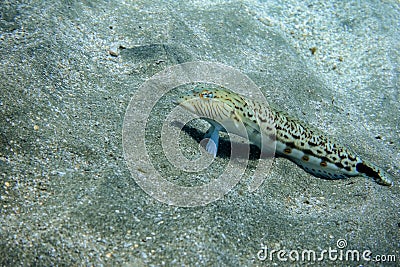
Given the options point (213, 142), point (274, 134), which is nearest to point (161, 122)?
point (213, 142)

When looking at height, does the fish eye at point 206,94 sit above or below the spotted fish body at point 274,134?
above

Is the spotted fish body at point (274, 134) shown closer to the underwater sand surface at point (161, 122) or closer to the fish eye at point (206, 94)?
the fish eye at point (206, 94)

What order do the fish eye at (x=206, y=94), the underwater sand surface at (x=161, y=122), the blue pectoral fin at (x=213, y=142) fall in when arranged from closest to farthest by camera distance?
the underwater sand surface at (x=161, y=122)
the fish eye at (x=206, y=94)
the blue pectoral fin at (x=213, y=142)

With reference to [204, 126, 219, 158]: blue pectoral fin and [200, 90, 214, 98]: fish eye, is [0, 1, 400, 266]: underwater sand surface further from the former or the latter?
[200, 90, 214, 98]: fish eye

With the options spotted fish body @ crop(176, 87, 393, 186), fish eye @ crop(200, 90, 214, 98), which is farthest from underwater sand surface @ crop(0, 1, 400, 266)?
fish eye @ crop(200, 90, 214, 98)

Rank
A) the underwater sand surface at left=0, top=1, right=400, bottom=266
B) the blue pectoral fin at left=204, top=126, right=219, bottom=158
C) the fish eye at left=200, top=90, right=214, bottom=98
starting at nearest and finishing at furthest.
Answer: the underwater sand surface at left=0, top=1, right=400, bottom=266 → the fish eye at left=200, top=90, right=214, bottom=98 → the blue pectoral fin at left=204, top=126, right=219, bottom=158

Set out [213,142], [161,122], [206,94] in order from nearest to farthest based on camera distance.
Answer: [206,94]
[213,142]
[161,122]

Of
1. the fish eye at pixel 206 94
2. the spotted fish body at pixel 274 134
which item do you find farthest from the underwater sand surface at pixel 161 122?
the fish eye at pixel 206 94

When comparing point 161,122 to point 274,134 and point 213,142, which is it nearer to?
point 213,142
